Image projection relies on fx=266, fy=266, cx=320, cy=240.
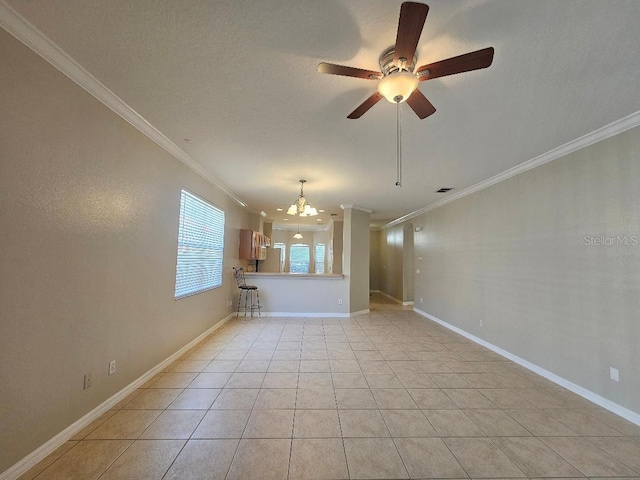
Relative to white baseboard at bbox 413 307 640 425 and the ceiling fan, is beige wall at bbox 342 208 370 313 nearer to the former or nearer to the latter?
white baseboard at bbox 413 307 640 425

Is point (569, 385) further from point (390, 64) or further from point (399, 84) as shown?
point (390, 64)

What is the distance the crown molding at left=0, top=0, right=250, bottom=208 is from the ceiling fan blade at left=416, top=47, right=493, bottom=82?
221cm

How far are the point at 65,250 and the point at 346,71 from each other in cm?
220

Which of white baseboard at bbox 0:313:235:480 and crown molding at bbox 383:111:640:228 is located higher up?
crown molding at bbox 383:111:640:228

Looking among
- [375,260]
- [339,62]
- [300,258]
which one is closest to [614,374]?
[339,62]

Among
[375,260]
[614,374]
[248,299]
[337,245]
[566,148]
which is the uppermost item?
[566,148]

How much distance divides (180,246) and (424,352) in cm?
369

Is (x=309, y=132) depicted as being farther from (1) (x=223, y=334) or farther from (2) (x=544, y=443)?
(1) (x=223, y=334)

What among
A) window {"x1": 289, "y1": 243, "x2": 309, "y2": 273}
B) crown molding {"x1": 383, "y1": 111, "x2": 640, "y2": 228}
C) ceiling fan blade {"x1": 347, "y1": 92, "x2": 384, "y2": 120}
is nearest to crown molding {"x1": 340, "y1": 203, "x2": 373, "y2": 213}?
crown molding {"x1": 383, "y1": 111, "x2": 640, "y2": 228}

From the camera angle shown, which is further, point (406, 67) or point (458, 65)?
point (406, 67)

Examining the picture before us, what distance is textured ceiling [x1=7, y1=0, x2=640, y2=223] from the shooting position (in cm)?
138

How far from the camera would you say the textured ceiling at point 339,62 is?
1384 millimetres

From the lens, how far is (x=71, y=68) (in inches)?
70.5

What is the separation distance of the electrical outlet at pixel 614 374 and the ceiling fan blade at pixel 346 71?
326 cm
